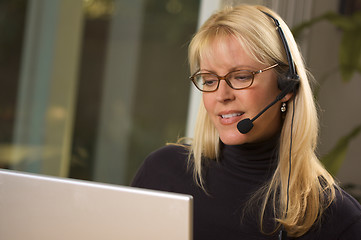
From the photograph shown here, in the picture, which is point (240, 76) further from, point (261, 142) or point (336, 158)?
point (336, 158)

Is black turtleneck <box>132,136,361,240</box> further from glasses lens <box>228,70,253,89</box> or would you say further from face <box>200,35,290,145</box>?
glasses lens <box>228,70,253,89</box>

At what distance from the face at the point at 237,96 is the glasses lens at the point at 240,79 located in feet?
0.04

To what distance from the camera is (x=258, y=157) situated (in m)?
1.22

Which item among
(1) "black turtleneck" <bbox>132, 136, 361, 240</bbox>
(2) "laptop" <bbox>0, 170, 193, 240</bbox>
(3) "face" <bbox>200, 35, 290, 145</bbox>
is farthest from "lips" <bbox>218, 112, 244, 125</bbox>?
(2) "laptop" <bbox>0, 170, 193, 240</bbox>

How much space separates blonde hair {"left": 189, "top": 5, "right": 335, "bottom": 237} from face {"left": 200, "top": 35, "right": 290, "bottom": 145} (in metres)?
0.02

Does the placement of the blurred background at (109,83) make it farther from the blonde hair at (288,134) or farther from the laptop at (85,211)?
the laptop at (85,211)

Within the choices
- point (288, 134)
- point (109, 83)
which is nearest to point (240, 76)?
point (288, 134)

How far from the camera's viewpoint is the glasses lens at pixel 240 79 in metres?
1.14

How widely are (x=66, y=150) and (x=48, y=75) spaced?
1.58 ft

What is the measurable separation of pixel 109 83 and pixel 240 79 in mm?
1783

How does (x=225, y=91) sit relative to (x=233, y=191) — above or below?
above

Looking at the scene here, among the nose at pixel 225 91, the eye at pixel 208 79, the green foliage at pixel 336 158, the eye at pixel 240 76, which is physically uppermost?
the eye at pixel 240 76

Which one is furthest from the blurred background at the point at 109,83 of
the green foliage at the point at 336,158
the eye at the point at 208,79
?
the eye at the point at 208,79

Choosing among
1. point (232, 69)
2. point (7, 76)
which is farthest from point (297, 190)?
point (7, 76)
